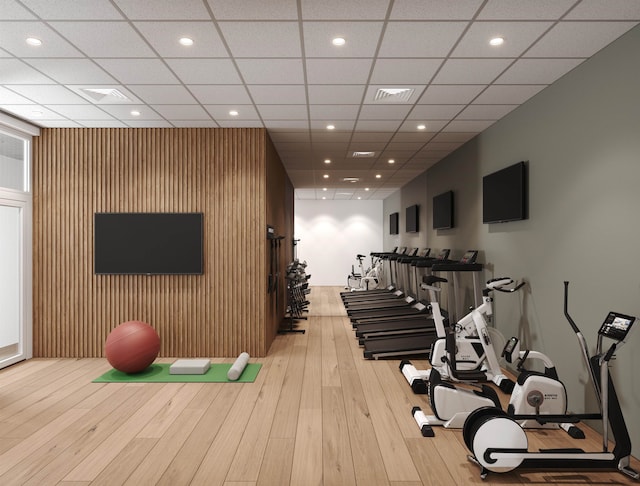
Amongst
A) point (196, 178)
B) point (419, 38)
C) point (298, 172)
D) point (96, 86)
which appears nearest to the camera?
point (419, 38)

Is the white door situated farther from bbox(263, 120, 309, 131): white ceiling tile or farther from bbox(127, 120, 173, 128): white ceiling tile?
bbox(263, 120, 309, 131): white ceiling tile

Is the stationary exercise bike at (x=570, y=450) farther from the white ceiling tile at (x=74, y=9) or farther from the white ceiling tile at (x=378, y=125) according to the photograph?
the white ceiling tile at (x=74, y=9)

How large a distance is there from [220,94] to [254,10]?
152cm

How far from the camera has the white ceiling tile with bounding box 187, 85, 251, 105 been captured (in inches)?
152

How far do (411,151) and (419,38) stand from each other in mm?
3634

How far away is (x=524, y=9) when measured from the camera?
2.59 meters

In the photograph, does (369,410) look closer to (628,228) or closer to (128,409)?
(128,409)

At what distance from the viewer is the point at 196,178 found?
5238 millimetres

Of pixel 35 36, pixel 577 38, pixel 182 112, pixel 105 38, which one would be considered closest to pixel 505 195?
pixel 577 38

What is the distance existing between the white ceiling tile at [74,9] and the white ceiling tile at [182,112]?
1711mm

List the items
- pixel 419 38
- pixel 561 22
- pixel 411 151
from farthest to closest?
1. pixel 411 151
2. pixel 419 38
3. pixel 561 22

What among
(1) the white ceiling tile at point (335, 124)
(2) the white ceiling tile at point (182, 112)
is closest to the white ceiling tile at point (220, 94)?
(2) the white ceiling tile at point (182, 112)

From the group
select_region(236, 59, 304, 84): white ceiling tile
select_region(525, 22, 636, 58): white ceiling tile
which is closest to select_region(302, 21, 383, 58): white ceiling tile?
select_region(236, 59, 304, 84): white ceiling tile

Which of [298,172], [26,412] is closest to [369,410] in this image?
[26,412]
